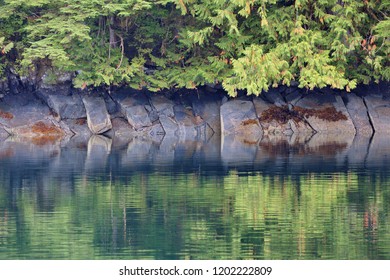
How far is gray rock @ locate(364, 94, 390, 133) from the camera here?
42.2 metres

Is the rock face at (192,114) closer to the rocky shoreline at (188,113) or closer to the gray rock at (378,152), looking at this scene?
the rocky shoreline at (188,113)

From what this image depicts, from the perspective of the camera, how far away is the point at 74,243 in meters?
17.1

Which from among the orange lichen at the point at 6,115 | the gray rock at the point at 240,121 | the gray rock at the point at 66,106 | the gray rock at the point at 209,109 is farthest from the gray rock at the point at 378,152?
the orange lichen at the point at 6,115

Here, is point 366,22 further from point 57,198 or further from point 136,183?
point 57,198

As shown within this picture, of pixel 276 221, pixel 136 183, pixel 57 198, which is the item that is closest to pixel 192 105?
pixel 136 183

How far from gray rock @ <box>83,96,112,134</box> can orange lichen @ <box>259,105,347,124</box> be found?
20.9ft

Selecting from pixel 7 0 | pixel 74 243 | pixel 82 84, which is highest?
pixel 7 0

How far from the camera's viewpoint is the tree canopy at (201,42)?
129 ft

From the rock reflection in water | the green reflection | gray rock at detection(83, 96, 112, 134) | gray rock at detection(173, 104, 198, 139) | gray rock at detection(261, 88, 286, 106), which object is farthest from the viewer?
gray rock at detection(261, 88, 286, 106)

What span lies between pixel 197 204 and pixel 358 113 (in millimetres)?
22885

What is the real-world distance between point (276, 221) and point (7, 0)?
25.0 meters

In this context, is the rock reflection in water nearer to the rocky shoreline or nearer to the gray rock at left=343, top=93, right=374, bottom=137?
the rocky shoreline

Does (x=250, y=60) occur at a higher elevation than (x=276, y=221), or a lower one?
higher

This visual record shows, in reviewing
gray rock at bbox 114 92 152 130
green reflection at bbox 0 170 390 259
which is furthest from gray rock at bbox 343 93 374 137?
green reflection at bbox 0 170 390 259
